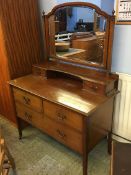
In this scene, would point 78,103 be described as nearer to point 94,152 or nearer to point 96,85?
point 96,85

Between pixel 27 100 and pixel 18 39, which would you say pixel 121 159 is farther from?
pixel 18 39

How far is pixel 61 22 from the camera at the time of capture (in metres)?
1.85

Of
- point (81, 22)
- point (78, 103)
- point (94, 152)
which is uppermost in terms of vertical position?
point (81, 22)

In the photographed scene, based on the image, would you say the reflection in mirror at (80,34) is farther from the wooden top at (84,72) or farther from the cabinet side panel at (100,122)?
the cabinet side panel at (100,122)

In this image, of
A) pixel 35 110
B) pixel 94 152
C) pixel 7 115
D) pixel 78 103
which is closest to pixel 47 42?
pixel 35 110

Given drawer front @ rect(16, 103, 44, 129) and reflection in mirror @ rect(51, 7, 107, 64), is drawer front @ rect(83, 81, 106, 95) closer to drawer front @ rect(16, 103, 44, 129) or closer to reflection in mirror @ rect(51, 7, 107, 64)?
reflection in mirror @ rect(51, 7, 107, 64)

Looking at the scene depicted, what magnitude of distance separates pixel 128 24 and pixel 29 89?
3.22 feet

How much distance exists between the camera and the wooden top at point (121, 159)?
106 centimetres

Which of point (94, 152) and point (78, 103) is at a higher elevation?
point (78, 103)

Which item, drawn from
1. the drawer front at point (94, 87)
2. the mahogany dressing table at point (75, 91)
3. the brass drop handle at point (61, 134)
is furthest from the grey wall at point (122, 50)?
the brass drop handle at point (61, 134)

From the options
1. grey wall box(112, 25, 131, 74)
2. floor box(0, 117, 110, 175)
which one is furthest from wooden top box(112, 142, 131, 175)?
grey wall box(112, 25, 131, 74)

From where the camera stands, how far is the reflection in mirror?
1.59 m

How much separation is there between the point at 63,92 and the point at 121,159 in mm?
689

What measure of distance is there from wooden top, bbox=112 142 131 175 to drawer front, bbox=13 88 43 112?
2.34ft
